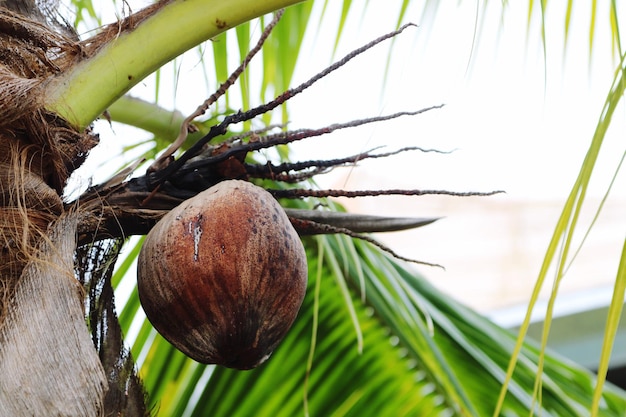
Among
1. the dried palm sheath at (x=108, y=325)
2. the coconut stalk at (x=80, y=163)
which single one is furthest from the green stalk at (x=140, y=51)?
the dried palm sheath at (x=108, y=325)

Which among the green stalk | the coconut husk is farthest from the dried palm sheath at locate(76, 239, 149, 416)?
the green stalk

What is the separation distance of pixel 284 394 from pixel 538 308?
1.67 m

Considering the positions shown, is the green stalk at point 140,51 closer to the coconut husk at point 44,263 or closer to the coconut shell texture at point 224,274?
the coconut husk at point 44,263

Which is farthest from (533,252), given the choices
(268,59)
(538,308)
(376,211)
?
(268,59)

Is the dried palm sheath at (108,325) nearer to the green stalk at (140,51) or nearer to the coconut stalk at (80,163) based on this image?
the coconut stalk at (80,163)

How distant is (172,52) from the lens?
736mm

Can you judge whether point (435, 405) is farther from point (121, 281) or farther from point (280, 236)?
point (280, 236)

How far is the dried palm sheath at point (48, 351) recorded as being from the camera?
59 centimetres

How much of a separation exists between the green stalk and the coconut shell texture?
5.3 inches

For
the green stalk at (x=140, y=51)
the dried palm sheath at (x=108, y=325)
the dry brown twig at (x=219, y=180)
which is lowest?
the dried palm sheath at (x=108, y=325)

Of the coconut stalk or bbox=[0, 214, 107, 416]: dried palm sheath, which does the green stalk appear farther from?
bbox=[0, 214, 107, 416]: dried palm sheath

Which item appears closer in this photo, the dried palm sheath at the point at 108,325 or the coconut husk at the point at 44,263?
the coconut husk at the point at 44,263

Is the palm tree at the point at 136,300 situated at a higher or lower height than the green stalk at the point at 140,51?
lower

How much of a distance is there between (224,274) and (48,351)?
0.15 m
